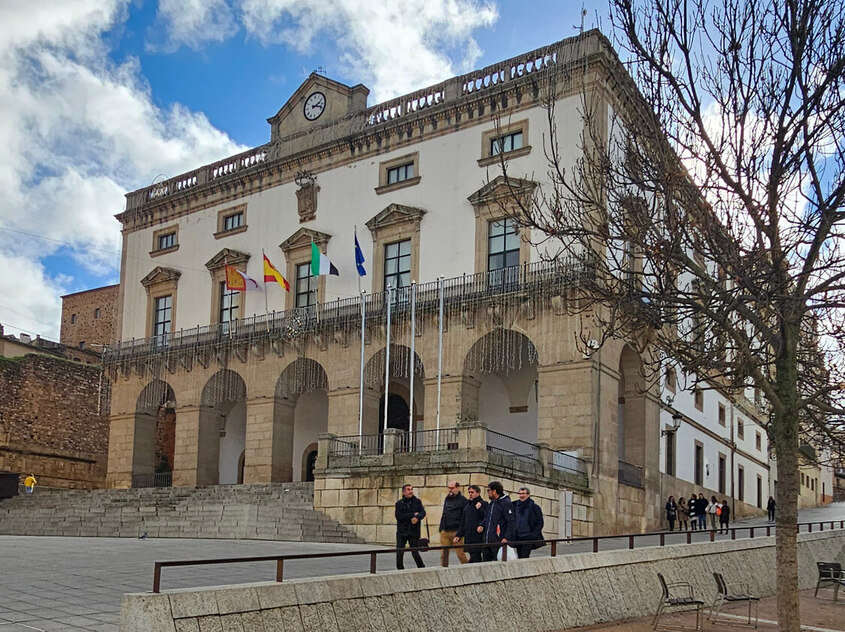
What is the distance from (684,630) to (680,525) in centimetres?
2066

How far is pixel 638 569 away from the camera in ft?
51.5

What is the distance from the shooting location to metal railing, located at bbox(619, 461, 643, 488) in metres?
31.5

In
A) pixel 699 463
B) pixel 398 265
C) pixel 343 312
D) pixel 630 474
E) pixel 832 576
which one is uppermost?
pixel 398 265

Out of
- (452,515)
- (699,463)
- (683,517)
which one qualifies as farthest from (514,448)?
(452,515)

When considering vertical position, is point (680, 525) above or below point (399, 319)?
below

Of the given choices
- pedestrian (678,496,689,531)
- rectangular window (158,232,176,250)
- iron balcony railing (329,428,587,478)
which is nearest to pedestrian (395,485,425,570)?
iron balcony railing (329,428,587,478)

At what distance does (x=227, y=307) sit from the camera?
4038 centimetres

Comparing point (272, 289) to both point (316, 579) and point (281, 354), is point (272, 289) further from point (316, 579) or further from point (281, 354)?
point (316, 579)

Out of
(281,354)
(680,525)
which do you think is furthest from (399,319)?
(680,525)

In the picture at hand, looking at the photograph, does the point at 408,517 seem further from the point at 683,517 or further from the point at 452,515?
the point at 683,517

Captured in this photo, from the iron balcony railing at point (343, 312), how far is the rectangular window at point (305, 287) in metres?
0.59

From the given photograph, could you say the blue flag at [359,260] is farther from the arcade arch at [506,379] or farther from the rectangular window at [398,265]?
the arcade arch at [506,379]

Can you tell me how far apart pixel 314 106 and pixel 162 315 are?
37.1 ft

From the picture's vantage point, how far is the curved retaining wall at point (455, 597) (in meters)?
9.02
